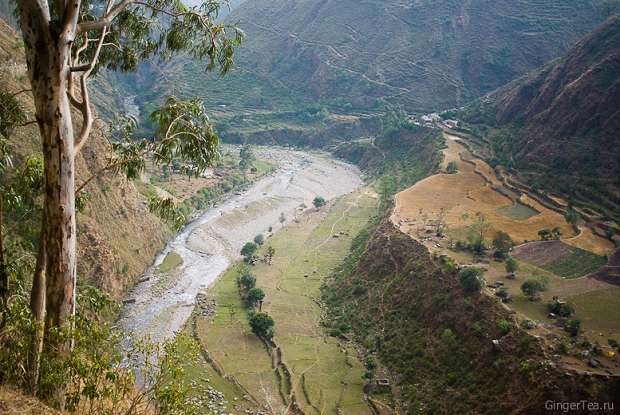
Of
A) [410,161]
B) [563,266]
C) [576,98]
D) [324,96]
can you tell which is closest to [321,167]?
[410,161]

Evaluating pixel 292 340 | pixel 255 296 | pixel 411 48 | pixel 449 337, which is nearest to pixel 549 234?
pixel 449 337

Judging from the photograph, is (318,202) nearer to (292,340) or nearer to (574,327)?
(292,340)

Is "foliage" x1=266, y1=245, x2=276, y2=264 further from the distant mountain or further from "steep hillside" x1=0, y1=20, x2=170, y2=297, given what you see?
the distant mountain

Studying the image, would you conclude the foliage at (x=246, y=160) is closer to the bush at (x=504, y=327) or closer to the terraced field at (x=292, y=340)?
the terraced field at (x=292, y=340)

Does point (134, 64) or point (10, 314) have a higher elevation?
point (134, 64)

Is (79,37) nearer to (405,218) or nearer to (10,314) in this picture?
(10,314)

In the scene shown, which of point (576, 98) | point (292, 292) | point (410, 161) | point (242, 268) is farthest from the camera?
point (410, 161)

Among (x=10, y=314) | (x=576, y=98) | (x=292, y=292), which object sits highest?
(x=10, y=314)
